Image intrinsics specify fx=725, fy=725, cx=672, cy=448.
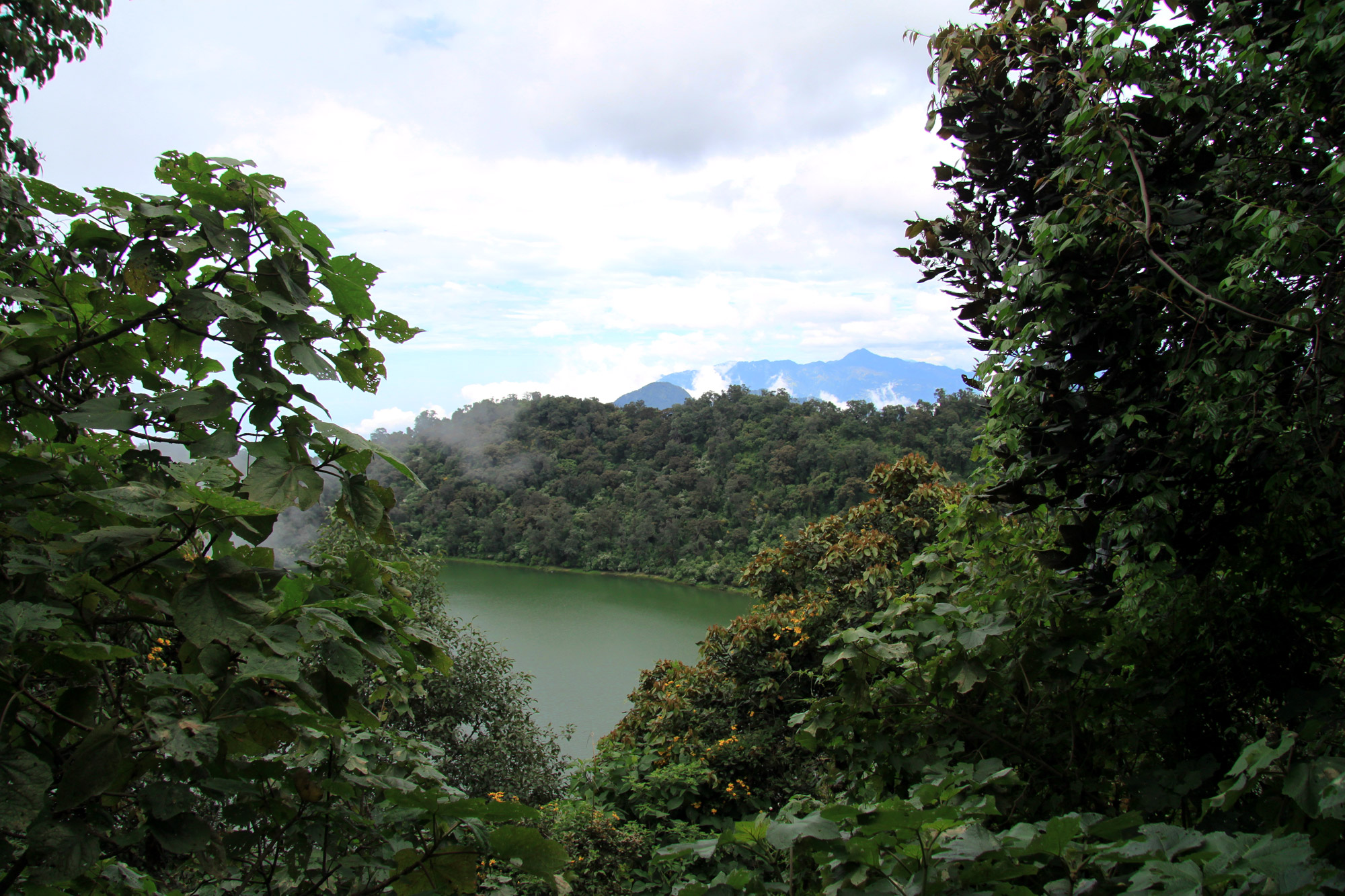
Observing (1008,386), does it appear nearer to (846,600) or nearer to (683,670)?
(846,600)

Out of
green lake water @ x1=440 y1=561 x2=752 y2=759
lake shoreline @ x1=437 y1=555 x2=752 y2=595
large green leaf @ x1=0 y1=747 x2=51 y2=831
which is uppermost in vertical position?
large green leaf @ x1=0 y1=747 x2=51 y2=831

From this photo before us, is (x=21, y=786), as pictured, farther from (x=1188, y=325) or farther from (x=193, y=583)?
(x=1188, y=325)

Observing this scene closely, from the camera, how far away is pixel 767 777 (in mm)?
5656

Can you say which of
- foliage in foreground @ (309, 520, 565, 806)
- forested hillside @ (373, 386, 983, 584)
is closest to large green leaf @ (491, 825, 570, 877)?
foliage in foreground @ (309, 520, 565, 806)

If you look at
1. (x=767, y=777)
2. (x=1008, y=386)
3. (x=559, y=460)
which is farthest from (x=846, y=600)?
(x=559, y=460)

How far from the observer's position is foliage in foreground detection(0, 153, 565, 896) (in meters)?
0.72

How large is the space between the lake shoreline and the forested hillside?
9.6 inches

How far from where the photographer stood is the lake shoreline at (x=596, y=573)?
25203 millimetres

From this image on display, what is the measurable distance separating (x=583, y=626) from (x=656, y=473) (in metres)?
13.7

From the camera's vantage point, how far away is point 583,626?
801 inches

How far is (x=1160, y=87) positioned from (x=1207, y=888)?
68.2 inches

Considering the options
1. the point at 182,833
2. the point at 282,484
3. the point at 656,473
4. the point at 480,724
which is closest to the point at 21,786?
the point at 182,833

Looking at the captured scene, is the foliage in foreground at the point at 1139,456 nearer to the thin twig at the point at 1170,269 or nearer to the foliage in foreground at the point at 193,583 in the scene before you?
the thin twig at the point at 1170,269

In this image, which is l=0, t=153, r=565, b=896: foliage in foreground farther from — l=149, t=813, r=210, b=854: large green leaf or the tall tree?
the tall tree
